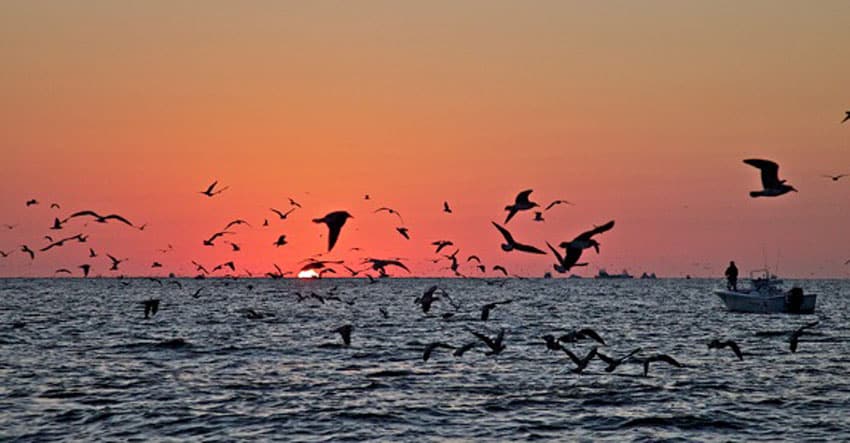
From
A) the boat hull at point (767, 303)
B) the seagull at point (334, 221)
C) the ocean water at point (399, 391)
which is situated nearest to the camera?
the seagull at point (334, 221)

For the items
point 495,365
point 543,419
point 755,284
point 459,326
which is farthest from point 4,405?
point 755,284

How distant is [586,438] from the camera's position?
2445 cm

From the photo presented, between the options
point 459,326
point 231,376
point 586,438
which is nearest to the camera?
point 586,438

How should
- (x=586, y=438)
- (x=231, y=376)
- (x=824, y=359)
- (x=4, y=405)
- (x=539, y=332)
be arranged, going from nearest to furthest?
(x=586, y=438)
(x=4, y=405)
(x=231, y=376)
(x=824, y=359)
(x=539, y=332)

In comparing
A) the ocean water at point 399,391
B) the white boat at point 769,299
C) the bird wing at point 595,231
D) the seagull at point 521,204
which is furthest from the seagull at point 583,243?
the white boat at point 769,299

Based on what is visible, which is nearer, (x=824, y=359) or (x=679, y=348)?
(x=824, y=359)

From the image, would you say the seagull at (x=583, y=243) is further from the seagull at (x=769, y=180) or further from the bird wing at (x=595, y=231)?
the seagull at (x=769, y=180)

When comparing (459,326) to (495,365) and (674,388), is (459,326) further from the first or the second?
(674,388)

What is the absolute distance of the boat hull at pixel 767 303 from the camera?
256 ft

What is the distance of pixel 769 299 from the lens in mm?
78125

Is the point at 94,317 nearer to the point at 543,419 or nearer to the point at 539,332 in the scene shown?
the point at 539,332

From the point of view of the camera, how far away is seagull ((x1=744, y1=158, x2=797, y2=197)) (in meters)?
23.1

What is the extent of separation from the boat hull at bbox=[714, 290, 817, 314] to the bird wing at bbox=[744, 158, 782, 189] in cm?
5770

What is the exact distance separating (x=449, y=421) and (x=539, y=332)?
35.3 m
